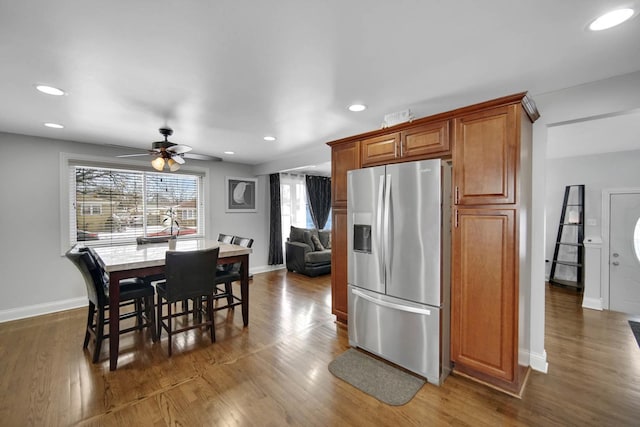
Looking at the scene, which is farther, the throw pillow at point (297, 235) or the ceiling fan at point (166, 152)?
the throw pillow at point (297, 235)

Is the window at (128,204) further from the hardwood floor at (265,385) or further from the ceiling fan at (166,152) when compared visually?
the hardwood floor at (265,385)

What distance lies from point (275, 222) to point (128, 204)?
279 centimetres

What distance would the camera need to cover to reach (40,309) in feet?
12.0

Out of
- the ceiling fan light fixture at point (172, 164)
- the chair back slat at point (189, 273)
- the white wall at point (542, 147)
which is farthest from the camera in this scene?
the ceiling fan light fixture at point (172, 164)

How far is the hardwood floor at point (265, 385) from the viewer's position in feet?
5.98

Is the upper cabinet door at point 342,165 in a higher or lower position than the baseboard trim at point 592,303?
higher

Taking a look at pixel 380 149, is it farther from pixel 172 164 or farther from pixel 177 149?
pixel 172 164

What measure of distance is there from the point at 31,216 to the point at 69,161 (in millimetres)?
878

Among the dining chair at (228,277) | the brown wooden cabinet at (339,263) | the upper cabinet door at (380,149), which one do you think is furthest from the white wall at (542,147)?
the dining chair at (228,277)

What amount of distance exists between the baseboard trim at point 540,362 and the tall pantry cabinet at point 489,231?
165 mm

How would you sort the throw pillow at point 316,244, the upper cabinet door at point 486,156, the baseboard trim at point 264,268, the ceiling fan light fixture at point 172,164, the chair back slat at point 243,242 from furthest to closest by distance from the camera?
the throw pillow at point 316,244
the baseboard trim at point 264,268
the chair back slat at point 243,242
the ceiling fan light fixture at point 172,164
the upper cabinet door at point 486,156

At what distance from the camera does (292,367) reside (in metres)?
2.41

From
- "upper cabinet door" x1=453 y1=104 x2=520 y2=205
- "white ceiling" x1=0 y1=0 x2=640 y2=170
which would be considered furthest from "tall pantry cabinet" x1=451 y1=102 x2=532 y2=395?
"white ceiling" x1=0 y1=0 x2=640 y2=170

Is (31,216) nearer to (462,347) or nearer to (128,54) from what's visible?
(128,54)
